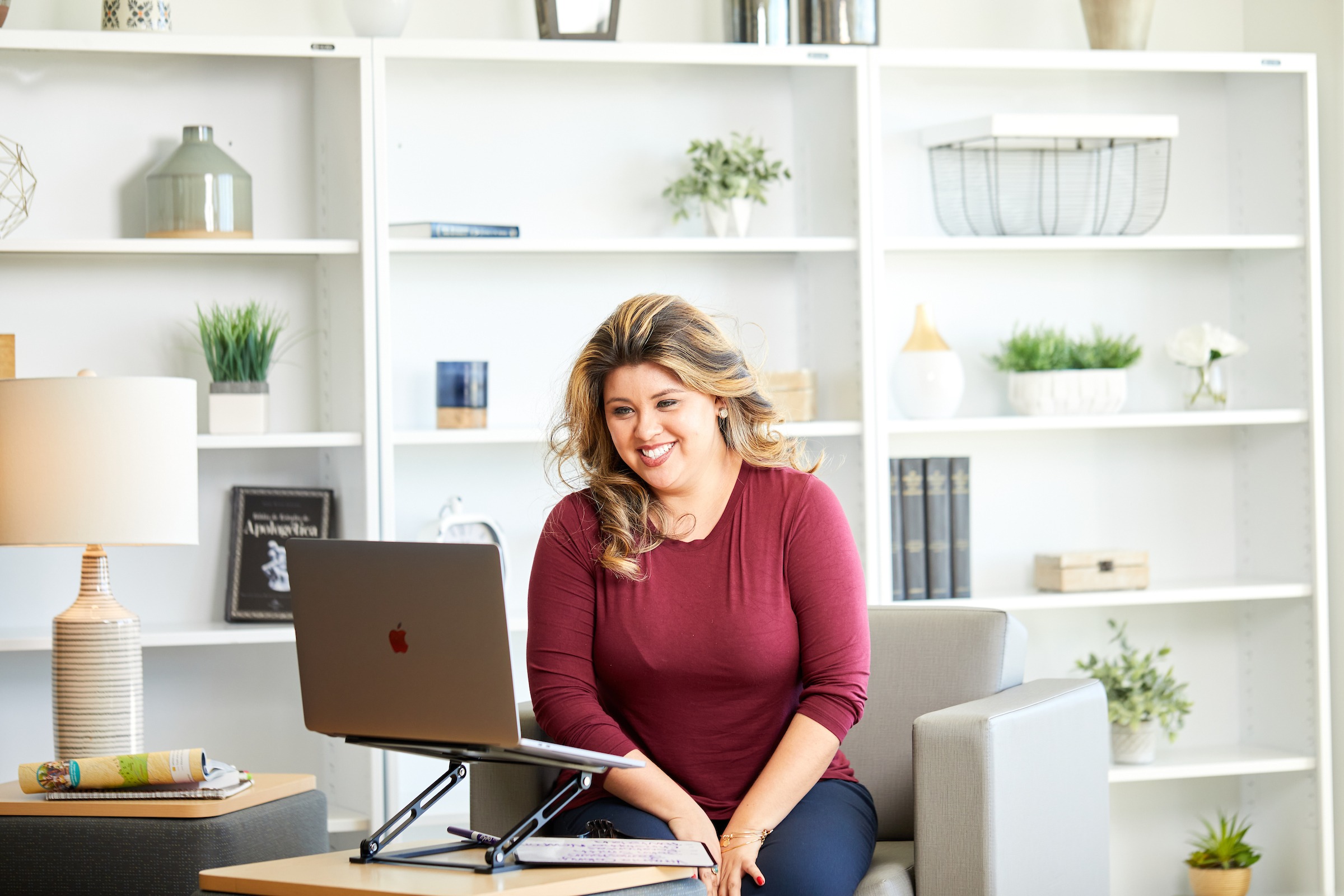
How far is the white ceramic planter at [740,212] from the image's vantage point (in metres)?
3.03

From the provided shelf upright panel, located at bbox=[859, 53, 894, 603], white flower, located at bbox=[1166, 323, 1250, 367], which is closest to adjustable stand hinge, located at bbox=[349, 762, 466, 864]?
shelf upright panel, located at bbox=[859, 53, 894, 603]

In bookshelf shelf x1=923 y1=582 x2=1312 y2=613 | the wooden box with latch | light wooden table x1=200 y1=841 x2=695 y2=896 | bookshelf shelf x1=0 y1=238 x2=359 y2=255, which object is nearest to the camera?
light wooden table x1=200 y1=841 x2=695 y2=896

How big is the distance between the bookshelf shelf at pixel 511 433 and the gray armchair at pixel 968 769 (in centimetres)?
66

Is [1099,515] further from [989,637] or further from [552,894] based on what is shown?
[552,894]

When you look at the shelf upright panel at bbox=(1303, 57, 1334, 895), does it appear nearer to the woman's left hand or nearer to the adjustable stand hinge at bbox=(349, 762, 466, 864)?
the woman's left hand

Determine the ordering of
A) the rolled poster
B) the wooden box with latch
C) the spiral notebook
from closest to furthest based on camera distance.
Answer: the spiral notebook, the rolled poster, the wooden box with latch

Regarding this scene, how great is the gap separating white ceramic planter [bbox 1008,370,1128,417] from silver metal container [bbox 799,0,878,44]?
84 centimetres

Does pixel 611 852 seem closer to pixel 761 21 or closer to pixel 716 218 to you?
pixel 716 218

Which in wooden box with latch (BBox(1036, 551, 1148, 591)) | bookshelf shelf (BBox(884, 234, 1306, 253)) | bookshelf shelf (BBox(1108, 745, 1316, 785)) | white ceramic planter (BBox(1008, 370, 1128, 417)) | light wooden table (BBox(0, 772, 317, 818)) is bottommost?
bookshelf shelf (BBox(1108, 745, 1316, 785))

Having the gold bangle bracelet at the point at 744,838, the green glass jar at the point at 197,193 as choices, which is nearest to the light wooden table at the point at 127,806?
the gold bangle bracelet at the point at 744,838

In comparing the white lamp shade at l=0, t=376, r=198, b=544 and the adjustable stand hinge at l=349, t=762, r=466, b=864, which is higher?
the white lamp shade at l=0, t=376, r=198, b=544

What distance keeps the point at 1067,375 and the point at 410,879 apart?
80.9 inches

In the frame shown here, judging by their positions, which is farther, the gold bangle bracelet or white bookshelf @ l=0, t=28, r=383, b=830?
white bookshelf @ l=0, t=28, r=383, b=830

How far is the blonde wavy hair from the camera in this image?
1.96m
